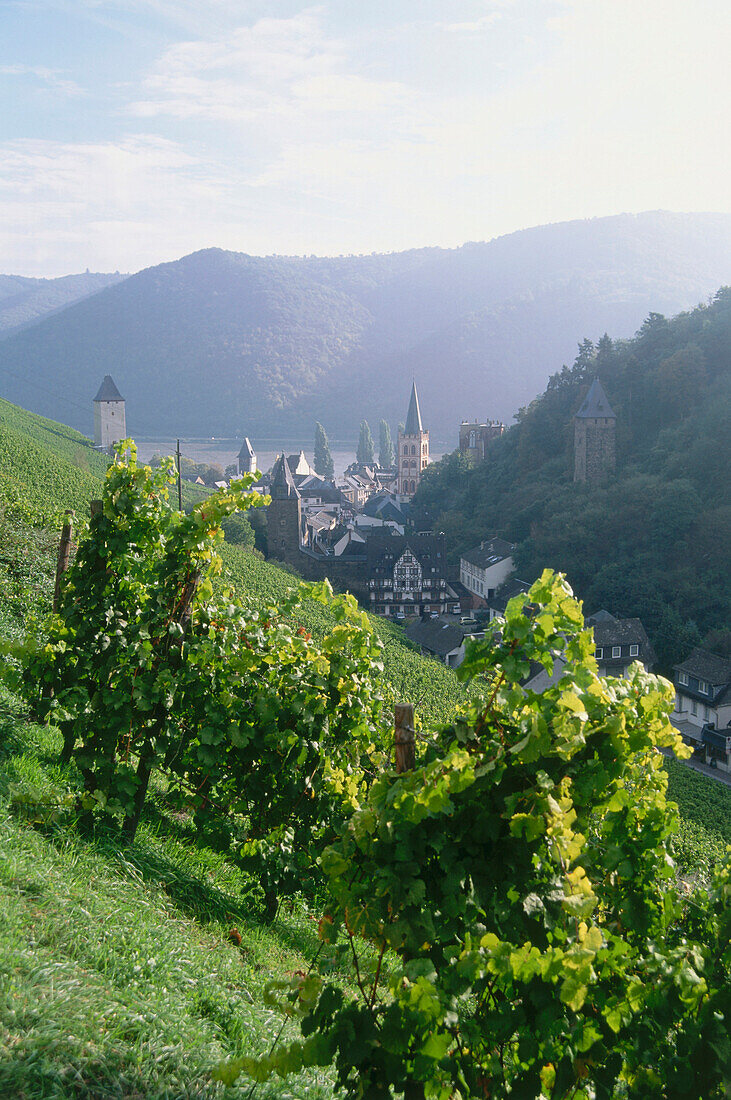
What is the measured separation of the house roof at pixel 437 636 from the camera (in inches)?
1502

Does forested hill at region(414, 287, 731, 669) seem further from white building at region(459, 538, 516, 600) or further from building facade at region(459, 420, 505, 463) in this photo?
building facade at region(459, 420, 505, 463)

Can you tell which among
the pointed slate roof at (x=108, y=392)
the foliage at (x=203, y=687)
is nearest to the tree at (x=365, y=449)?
the pointed slate roof at (x=108, y=392)

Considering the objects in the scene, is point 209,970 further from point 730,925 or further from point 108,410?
point 108,410

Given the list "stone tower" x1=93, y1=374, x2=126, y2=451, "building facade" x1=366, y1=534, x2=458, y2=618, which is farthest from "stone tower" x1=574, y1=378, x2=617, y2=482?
"stone tower" x1=93, y1=374, x2=126, y2=451

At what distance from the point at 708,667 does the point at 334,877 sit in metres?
35.2

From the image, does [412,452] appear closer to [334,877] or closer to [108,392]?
[108,392]

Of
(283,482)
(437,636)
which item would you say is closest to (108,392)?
(283,482)

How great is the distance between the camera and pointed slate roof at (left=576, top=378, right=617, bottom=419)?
5681 centimetres

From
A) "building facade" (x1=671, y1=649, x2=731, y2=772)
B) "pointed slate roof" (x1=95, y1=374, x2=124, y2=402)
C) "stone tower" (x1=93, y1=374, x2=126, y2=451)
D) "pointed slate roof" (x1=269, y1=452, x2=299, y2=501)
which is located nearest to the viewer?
"building facade" (x1=671, y1=649, x2=731, y2=772)

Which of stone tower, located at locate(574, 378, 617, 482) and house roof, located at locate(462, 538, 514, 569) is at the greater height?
stone tower, located at locate(574, 378, 617, 482)

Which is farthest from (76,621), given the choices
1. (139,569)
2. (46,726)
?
(46,726)

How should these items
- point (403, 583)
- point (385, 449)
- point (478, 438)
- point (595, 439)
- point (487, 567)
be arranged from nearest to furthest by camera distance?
point (487, 567), point (403, 583), point (595, 439), point (478, 438), point (385, 449)

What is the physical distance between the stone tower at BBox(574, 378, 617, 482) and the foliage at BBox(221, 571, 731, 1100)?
56.3 m

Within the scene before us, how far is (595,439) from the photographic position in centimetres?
5681
